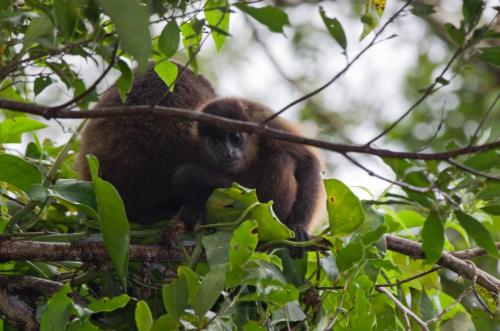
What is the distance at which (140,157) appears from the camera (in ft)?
13.2

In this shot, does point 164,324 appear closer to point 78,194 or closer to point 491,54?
point 78,194

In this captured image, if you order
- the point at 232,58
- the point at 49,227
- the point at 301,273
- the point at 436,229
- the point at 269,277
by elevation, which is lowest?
the point at 232,58

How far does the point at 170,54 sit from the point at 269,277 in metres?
0.84

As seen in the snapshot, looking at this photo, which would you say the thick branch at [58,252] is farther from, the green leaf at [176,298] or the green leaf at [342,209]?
the green leaf at [342,209]

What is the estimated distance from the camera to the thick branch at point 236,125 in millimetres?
2117

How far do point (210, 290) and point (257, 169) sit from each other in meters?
2.00

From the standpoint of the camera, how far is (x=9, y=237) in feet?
10.3

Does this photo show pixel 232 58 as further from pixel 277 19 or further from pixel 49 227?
pixel 277 19

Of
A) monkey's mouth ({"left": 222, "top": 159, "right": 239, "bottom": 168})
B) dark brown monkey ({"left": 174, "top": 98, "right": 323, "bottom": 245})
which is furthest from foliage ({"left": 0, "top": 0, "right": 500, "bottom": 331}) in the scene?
monkey's mouth ({"left": 222, "top": 159, "right": 239, "bottom": 168})

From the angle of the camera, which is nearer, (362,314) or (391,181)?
(391,181)

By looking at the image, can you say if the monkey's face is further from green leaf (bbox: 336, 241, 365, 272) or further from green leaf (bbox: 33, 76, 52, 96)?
green leaf (bbox: 336, 241, 365, 272)

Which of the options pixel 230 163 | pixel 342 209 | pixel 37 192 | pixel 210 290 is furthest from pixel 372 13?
pixel 230 163

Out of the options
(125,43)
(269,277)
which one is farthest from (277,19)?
(269,277)

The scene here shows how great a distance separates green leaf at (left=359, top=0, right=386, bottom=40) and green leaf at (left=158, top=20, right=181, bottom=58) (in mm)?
696
